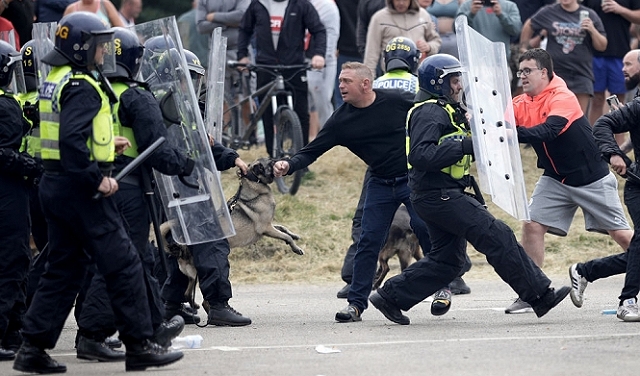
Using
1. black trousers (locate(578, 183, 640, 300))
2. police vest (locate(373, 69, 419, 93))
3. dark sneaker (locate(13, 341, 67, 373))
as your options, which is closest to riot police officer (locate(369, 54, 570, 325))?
black trousers (locate(578, 183, 640, 300))

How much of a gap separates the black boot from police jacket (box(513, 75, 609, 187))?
3619 millimetres

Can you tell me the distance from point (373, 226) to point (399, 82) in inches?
53.9

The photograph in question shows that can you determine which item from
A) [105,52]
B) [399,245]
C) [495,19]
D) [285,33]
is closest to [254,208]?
[399,245]

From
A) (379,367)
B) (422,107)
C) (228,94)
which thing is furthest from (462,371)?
(228,94)

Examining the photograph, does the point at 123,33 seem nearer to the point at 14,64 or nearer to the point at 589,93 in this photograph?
the point at 14,64

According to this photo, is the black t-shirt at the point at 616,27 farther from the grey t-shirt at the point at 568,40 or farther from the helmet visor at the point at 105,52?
the helmet visor at the point at 105,52

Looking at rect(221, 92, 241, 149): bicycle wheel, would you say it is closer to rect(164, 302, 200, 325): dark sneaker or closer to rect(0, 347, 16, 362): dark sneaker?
rect(164, 302, 200, 325): dark sneaker

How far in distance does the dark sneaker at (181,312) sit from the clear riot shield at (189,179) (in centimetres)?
121

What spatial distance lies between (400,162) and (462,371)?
9.78 feet

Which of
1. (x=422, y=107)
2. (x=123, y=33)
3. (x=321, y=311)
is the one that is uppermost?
(x=123, y=33)

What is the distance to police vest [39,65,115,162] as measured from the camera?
7.32m

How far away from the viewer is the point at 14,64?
8703 millimetres

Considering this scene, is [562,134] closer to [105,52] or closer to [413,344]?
[413,344]

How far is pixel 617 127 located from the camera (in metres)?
9.52
